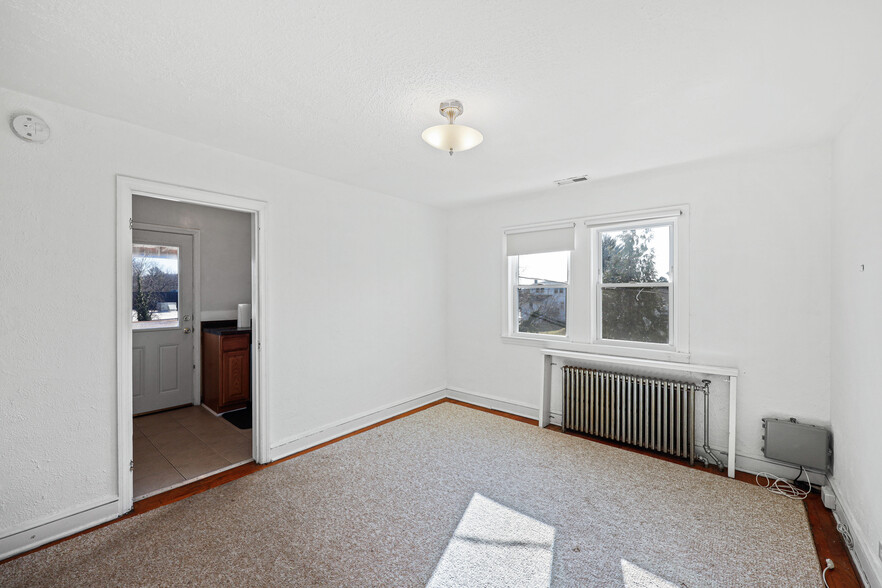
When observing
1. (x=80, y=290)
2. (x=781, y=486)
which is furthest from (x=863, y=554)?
(x=80, y=290)

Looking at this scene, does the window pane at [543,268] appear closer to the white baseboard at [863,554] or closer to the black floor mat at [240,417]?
the white baseboard at [863,554]

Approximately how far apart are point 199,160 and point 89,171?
0.65 metres

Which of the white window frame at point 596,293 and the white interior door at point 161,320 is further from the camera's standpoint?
the white interior door at point 161,320

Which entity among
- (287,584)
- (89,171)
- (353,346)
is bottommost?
(287,584)

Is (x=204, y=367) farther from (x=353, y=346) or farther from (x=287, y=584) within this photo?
(x=287, y=584)

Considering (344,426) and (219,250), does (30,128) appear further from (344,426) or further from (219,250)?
(344,426)

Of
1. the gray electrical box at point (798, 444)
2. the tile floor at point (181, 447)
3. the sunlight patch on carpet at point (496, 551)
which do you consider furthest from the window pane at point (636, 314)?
the tile floor at point (181, 447)

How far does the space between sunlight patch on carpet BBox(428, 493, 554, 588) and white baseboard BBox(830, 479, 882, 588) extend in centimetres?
147

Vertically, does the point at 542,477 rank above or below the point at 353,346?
below

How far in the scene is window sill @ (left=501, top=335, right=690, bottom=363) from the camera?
11.3 feet

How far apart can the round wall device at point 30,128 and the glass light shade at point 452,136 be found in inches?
83.6

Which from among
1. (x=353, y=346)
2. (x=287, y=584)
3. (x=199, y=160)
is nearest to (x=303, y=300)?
(x=353, y=346)

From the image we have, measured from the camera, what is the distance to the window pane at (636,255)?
11.7 ft

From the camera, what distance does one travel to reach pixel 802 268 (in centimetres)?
288
